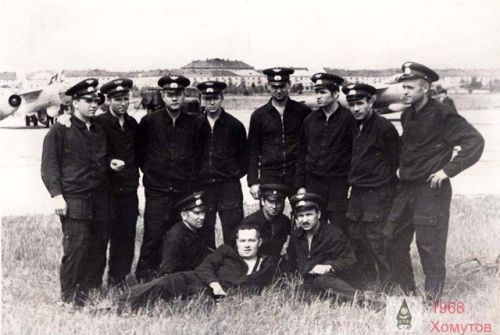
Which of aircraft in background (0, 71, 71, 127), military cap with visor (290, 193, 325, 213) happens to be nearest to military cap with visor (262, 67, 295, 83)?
military cap with visor (290, 193, 325, 213)

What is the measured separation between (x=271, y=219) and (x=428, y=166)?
1.27 metres

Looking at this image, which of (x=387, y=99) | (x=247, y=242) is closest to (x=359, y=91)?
(x=387, y=99)

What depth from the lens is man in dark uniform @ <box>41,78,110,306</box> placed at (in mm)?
Result: 3979

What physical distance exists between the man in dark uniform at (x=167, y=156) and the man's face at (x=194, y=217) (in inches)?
8.6

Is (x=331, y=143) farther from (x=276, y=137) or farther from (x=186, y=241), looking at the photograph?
(x=186, y=241)

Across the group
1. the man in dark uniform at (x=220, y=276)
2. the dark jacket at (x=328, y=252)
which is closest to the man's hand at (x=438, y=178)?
the dark jacket at (x=328, y=252)

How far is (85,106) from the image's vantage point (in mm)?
4070

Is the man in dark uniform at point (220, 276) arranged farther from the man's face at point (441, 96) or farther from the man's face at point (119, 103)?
→ the man's face at point (441, 96)

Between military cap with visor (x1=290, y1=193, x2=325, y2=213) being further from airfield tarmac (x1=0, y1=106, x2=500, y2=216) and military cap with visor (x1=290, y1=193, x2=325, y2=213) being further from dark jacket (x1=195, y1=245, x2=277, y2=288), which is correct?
airfield tarmac (x1=0, y1=106, x2=500, y2=216)

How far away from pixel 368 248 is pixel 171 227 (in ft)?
5.06

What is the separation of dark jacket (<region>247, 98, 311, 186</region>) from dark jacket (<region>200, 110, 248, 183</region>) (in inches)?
6.0

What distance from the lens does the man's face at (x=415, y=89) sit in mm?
4113

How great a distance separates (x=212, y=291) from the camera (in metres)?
4.11

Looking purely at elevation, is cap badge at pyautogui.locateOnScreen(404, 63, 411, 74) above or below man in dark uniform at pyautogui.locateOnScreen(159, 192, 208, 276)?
above
